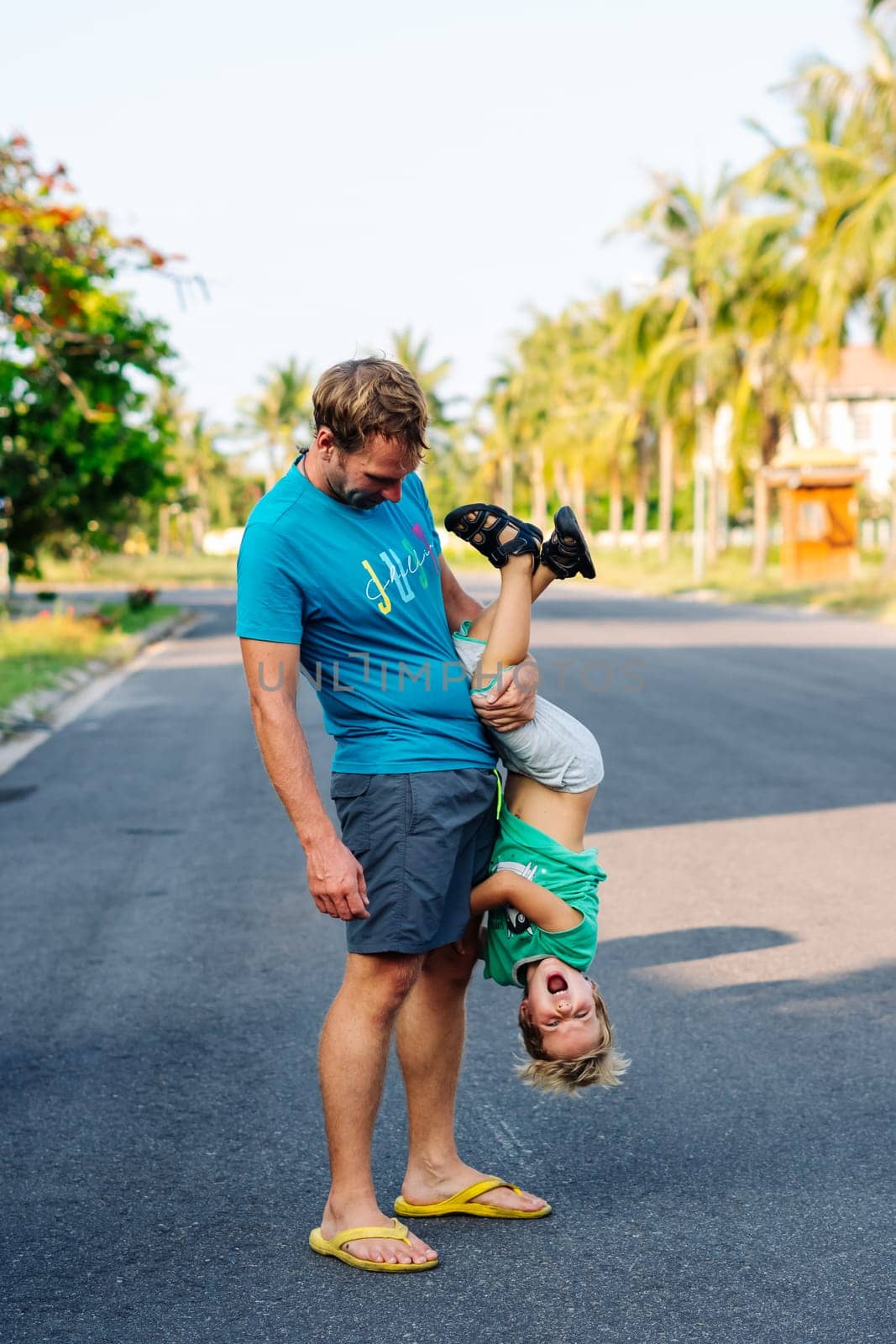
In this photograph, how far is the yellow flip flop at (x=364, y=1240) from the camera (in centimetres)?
356

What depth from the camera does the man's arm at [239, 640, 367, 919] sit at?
3.52m

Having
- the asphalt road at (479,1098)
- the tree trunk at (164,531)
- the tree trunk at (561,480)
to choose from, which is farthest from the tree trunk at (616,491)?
the asphalt road at (479,1098)

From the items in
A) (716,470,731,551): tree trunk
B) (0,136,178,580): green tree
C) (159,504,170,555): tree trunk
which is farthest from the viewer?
(159,504,170,555): tree trunk

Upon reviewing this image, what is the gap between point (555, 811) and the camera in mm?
3811

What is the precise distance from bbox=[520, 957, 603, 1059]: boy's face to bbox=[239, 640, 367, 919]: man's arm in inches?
17.2

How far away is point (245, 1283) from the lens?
3.48 m

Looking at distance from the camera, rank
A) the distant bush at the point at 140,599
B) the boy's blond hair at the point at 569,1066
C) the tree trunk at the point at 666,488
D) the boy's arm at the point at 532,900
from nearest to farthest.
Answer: the boy's blond hair at the point at 569,1066 → the boy's arm at the point at 532,900 → the distant bush at the point at 140,599 → the tree trunk at the point at 666,488

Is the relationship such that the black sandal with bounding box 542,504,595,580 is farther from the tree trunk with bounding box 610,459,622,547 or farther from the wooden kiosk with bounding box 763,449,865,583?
→ the tree trunk with bounding box 610,459,622,547

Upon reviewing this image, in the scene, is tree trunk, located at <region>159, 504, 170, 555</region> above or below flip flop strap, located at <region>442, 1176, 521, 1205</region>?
above

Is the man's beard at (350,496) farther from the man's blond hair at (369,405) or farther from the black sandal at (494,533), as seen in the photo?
the black sandal at (494,533)

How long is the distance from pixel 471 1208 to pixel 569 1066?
1.59 feet

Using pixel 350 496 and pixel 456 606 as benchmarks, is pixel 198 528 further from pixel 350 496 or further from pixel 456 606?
pixel 350 496

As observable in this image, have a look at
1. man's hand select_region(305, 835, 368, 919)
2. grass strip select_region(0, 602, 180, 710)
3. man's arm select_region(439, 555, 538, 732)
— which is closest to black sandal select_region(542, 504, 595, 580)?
man's arm select_region(439, 555, 538, 732)

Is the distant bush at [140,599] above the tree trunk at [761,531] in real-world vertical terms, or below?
below
